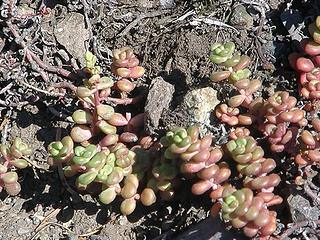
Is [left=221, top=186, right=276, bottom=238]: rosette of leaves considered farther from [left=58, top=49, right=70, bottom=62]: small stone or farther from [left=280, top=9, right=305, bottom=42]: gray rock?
[left=58, top=49, right=70, bottom=62]: small stone

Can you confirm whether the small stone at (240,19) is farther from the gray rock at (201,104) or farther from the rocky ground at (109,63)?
the gray rock at (201,104)

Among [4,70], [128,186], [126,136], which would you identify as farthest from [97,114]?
[4,70]

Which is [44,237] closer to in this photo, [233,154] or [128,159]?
[128,159]

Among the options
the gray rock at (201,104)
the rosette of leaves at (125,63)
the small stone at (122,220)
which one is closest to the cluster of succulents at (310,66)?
the gray rock at (201,104)

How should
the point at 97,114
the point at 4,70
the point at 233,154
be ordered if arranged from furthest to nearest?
the point at 4,70 → the point at 97,114 → the point at 233,154

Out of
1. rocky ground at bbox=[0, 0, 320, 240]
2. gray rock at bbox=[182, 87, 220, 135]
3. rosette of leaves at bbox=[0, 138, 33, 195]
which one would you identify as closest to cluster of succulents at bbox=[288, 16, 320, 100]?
rocky ground at bbox=[0, 0, 320, 240]

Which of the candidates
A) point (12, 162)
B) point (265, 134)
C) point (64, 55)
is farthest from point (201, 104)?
point (12, 162)
